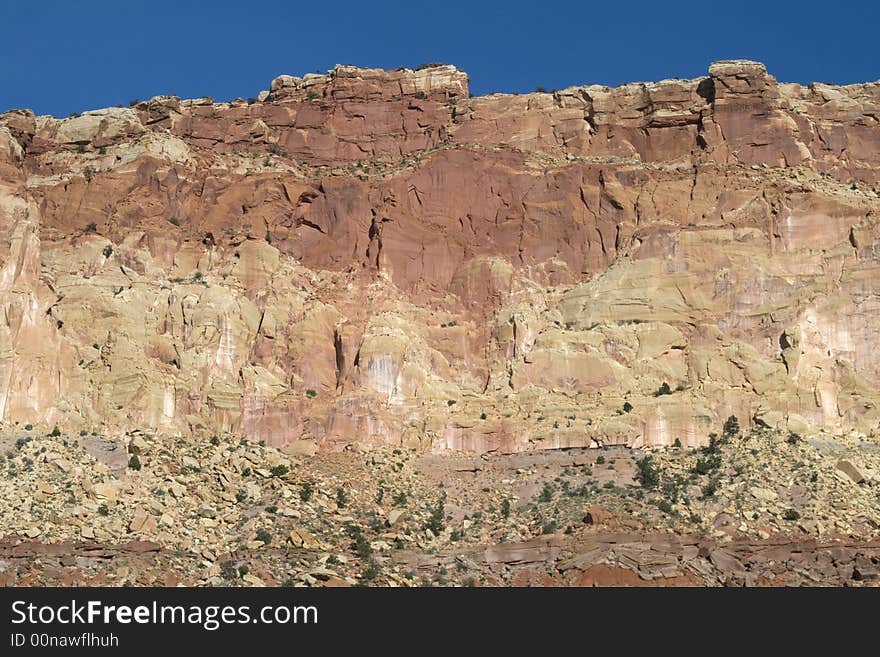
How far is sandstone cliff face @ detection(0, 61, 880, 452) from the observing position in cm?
7125

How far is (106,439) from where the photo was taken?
6700 centimetres

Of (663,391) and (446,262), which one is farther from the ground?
(446,262)

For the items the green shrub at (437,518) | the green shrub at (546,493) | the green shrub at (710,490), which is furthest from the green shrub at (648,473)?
the green shrub at (437,518)

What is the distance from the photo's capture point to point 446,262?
78625 millimetres

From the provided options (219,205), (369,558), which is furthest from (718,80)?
(369,558)

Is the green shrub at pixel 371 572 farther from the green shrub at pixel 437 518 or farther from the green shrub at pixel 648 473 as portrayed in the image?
the green shrub at pixel 648 473

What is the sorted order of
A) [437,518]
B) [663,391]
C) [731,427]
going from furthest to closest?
[663,391] → [731,427] → [437,518]

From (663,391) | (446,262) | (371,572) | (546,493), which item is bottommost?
(371,572)

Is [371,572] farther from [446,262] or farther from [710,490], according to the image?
[446,262]

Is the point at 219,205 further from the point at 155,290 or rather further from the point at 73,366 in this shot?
the point at 73,366

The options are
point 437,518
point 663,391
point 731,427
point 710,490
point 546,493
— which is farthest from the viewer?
point 663,391

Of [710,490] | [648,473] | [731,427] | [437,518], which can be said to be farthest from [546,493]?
[731,427]

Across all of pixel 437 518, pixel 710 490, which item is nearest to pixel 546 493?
pixel 437 518

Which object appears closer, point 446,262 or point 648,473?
point 648,473
